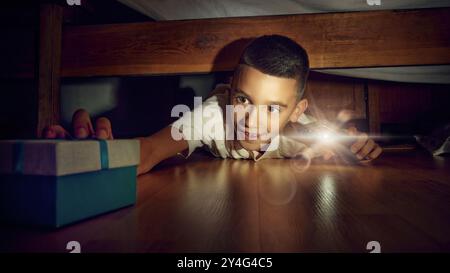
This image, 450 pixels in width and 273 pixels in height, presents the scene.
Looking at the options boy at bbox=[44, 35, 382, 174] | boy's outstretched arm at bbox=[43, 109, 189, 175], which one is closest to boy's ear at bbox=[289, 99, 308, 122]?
boy at bbox=[44, 35, 382, 174]

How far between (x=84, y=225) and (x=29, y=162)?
0.37 feet

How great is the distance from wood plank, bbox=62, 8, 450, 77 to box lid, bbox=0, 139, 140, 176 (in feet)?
3.32

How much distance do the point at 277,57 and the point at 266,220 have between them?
2.99ft

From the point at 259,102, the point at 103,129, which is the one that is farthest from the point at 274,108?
the point at 103,129

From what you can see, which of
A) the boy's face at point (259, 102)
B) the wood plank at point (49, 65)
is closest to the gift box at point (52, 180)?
the boy's face at point (259, 102)

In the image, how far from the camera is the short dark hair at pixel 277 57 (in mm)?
1254

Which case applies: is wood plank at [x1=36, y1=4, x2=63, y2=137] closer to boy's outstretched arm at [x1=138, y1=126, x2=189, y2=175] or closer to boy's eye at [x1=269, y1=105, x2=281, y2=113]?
boy's outstretched arm at [x1=138, y1=126, x2=189, y2=175]

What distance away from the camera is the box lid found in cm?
42

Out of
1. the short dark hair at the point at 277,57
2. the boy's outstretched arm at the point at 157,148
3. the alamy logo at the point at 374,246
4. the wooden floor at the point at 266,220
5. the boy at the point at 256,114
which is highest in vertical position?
the short dark hair at the point at 277,57

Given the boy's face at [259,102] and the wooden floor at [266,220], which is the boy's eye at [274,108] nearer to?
the boy's face at [259,102]

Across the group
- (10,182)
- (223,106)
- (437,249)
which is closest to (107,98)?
(223,106)

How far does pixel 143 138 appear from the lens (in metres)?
1.12

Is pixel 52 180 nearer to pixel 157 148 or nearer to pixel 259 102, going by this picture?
pixel 157 148

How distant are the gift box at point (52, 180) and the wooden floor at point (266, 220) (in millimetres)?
20
